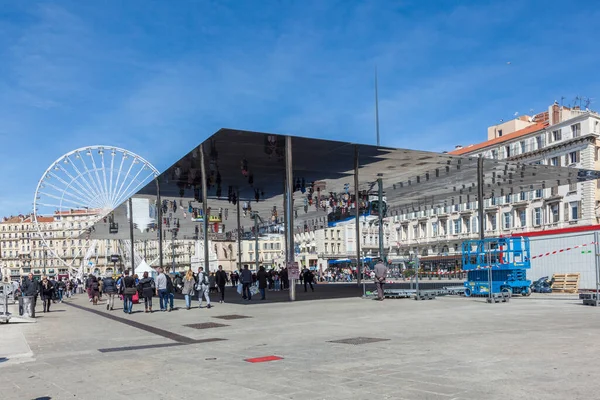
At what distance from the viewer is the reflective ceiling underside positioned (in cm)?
2729

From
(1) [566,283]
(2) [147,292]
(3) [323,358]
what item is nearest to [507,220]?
(1) [566,283]

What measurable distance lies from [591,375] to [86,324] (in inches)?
661

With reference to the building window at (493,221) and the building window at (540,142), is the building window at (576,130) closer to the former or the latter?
the building window at (540,142)

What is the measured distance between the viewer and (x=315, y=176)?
3588cm

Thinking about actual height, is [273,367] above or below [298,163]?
below

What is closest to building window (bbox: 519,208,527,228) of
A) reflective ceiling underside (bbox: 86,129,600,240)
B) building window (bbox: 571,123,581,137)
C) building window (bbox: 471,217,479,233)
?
building window (bbox: 471,217,479,233)

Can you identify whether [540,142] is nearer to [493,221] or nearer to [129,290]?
[493,221]

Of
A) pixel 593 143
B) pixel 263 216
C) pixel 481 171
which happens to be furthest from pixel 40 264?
pixel 481 171

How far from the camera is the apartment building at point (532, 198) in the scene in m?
72.9

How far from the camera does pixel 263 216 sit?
59.5m

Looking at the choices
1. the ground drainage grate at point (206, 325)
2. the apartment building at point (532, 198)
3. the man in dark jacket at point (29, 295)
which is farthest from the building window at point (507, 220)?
the ground drainage grate at point (206, 325)

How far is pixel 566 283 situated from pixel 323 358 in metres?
22.8

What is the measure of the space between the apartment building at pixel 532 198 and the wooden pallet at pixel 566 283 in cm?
3538

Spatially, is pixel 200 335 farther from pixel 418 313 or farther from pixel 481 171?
pixel 481 171
